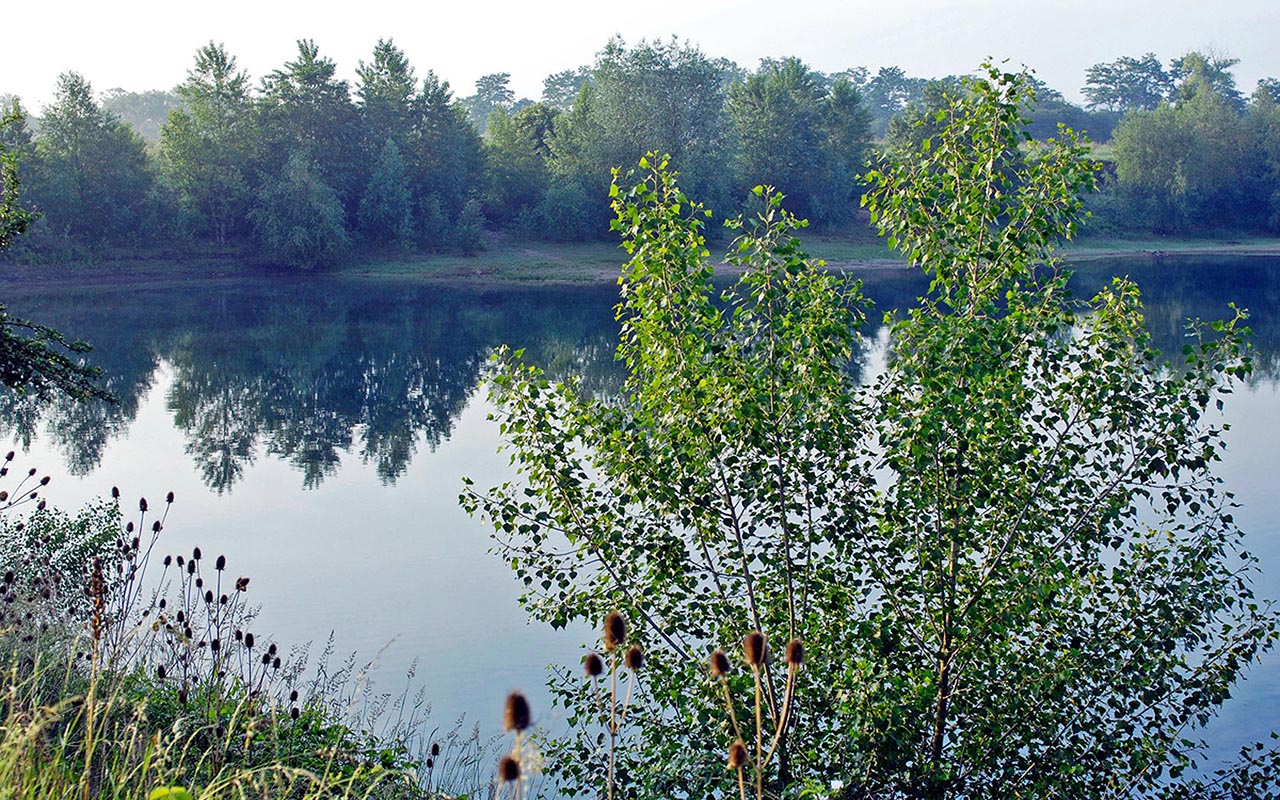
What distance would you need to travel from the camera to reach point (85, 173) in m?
57.8

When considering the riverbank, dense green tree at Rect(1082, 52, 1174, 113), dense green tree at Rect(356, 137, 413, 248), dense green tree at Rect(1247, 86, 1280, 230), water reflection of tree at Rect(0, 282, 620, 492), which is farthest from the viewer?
dense green tree at Rect(1082, 52, 1174, 113)

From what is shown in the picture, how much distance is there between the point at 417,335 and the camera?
141 ft

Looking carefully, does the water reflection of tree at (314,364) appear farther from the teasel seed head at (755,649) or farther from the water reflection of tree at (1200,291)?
the teasel seed head at (755,649)

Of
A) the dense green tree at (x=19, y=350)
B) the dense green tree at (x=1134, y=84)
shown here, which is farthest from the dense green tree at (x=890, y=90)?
the dense green tree at (x=19, y=350)

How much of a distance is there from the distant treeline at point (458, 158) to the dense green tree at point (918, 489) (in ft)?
162

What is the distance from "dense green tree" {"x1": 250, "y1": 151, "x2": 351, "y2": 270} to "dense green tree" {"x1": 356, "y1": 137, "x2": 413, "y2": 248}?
8.38ft

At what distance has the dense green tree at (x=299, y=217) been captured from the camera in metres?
57.8

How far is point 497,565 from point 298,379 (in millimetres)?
19662

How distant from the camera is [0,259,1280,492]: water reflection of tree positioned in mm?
26000

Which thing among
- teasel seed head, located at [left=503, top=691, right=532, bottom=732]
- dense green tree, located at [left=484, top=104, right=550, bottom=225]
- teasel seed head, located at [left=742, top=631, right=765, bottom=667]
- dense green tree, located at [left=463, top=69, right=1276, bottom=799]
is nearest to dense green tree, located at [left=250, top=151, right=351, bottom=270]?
dense green tree, located at [left=484, top=104, right=550, bottom=225]

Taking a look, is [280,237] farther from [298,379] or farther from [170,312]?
[298,379]

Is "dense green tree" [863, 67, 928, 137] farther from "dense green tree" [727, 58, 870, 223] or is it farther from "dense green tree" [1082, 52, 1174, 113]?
"dense green tree" [727, 58, 870, 223]

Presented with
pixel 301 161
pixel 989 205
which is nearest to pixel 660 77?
pixel 301 161

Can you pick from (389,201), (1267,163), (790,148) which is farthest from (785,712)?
(1267,163)
